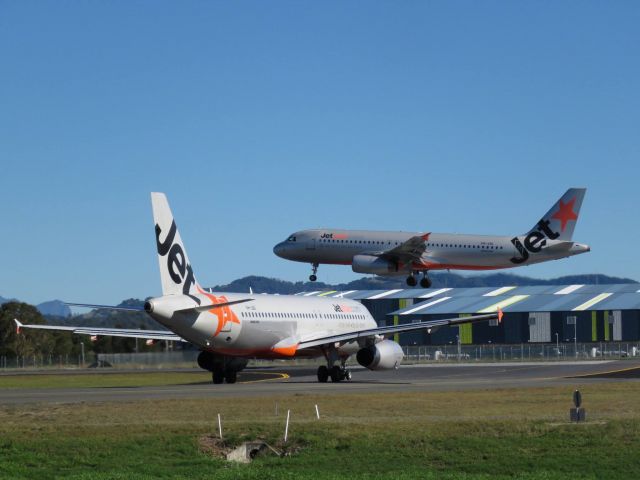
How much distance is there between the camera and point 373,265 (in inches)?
3253

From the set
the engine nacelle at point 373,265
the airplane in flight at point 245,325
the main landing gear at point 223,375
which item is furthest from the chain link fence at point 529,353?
the main landing gear at point 223,375

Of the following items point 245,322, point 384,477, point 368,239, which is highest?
point 368,239

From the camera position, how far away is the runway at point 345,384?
43812 mm

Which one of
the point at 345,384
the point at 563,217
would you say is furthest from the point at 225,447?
the point at 563,217

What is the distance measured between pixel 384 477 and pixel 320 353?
34.5 meters

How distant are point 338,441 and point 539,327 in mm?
101716

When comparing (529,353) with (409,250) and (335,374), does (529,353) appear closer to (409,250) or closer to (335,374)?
(409,250)

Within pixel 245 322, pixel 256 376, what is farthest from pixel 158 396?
pixel 256 376

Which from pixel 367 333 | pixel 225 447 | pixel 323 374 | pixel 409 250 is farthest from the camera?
pixel 409 250

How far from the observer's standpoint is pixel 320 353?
58.2 metres

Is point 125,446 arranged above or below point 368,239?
below

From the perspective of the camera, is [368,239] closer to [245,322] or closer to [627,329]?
[245,322]

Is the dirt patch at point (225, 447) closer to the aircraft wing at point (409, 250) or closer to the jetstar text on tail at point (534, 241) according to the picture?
the aircraft wing at point (409, 250)

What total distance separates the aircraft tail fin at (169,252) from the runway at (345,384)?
430 cm
